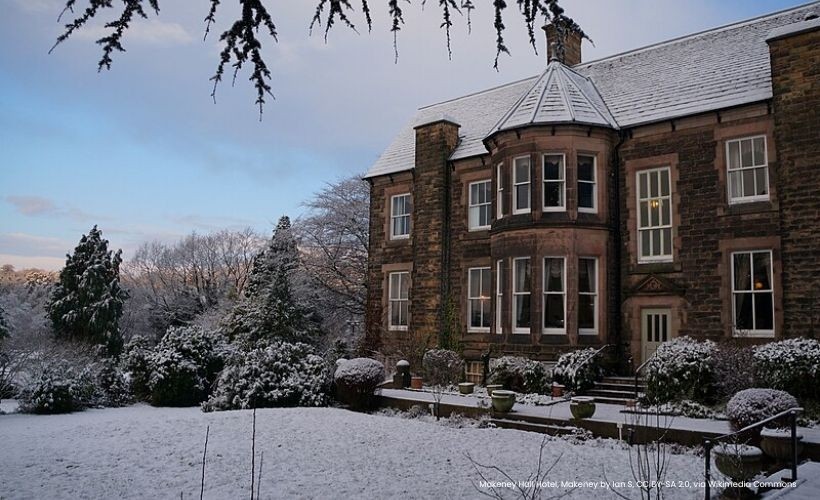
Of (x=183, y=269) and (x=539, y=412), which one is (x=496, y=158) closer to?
(x=539, y=412)

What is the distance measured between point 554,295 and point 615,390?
10.3 ft

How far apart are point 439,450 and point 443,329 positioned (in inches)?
410

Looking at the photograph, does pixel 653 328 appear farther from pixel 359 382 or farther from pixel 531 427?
pixel 359 382

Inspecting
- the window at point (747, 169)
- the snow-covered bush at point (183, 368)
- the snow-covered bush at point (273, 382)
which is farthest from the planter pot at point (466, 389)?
the window at point (747, 169)

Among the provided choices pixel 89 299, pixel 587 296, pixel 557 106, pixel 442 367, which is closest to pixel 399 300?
pixel 442 367

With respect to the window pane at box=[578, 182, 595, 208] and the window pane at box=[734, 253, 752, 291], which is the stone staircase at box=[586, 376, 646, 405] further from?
the window pane at box=[578, 182, 595, 208]

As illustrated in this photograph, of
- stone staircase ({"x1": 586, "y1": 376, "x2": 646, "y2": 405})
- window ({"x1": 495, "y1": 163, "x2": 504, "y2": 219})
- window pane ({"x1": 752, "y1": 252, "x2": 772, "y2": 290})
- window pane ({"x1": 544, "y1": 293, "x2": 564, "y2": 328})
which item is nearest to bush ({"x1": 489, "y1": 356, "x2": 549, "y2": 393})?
stone staircase ({"x1": 586, "y1": 376, "x2": 646, "y2": 405})

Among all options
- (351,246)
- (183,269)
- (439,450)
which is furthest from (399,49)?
A: (183,269)

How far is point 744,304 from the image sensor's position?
52.3ft

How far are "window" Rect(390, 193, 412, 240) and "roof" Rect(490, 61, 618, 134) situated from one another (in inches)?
225

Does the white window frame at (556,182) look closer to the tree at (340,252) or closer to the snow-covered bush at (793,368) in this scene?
the snow-covered bush at (793,368)

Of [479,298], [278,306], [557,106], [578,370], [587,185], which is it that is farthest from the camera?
[278,306]

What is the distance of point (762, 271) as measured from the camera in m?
15.8

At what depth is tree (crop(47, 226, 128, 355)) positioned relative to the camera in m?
27.1
